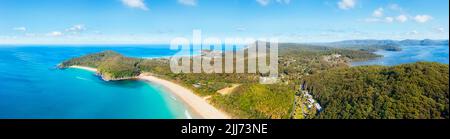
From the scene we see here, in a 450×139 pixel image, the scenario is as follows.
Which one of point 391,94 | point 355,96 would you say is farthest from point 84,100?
point 391,94

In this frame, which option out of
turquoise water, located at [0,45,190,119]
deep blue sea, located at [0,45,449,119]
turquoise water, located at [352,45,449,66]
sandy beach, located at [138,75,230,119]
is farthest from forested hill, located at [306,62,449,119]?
turquoise water, located at [352,45,449,66]

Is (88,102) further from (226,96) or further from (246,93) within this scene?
(246,93)

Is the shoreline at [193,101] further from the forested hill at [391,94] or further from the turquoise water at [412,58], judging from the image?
the turquoise water at [412,58]

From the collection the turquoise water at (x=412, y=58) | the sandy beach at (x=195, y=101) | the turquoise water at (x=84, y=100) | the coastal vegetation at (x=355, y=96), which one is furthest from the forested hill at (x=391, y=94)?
the turquoise water at (x=412, y=58)

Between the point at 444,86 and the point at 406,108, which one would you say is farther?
the point at 444,86
